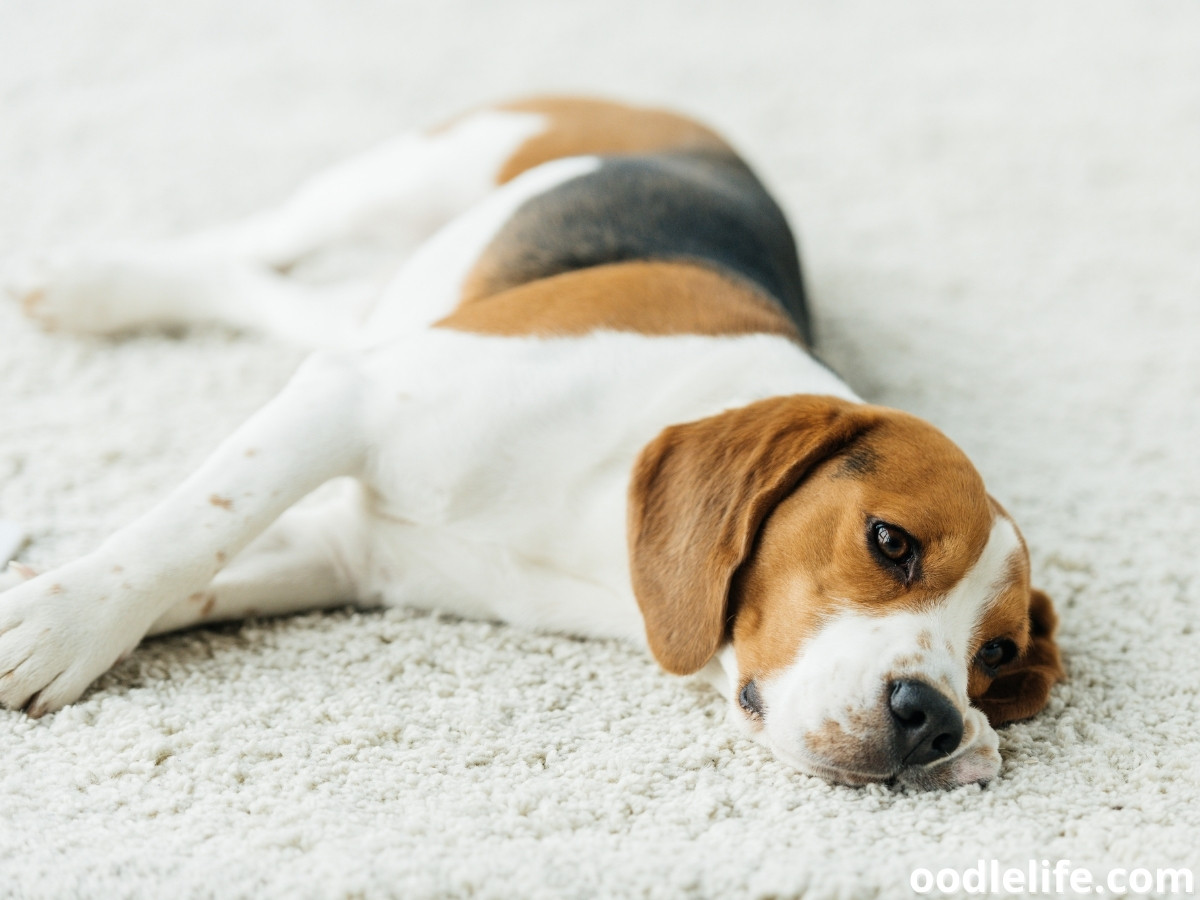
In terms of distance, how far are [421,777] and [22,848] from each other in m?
0.62

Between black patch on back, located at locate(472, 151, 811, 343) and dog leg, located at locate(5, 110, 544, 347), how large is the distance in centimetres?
60

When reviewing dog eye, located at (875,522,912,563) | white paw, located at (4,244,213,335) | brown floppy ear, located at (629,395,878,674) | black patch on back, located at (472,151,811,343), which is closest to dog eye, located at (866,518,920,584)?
dog eye, located at (875,522,912,563)

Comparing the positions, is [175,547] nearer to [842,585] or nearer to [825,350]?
[842,585]

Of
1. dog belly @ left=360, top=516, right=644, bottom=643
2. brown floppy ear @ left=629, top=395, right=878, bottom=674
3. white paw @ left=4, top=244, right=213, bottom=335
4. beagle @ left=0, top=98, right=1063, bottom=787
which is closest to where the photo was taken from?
beagle @ left=0, top=98, right=1063, bottom=787

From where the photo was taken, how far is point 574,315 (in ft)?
8.48

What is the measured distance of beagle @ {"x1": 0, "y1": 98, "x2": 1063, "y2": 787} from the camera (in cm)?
212

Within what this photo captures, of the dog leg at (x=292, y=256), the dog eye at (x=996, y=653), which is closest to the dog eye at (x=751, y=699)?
the dog eye at (x=996, y=653)

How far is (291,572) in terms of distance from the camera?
8.38 ft

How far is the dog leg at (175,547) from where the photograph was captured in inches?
83.7

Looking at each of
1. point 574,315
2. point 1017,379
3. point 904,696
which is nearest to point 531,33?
point 1017,379

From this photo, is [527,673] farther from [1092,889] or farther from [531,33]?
[531,33]

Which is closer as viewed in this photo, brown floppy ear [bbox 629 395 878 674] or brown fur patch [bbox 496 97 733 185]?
brown floppy ear [bbox 629 395 878 674]

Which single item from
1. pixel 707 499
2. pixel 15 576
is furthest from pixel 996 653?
pixel 15 576

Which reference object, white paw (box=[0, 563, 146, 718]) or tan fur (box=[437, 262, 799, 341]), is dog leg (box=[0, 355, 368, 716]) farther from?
tan fur (box=[437, 262, 799, 341])
